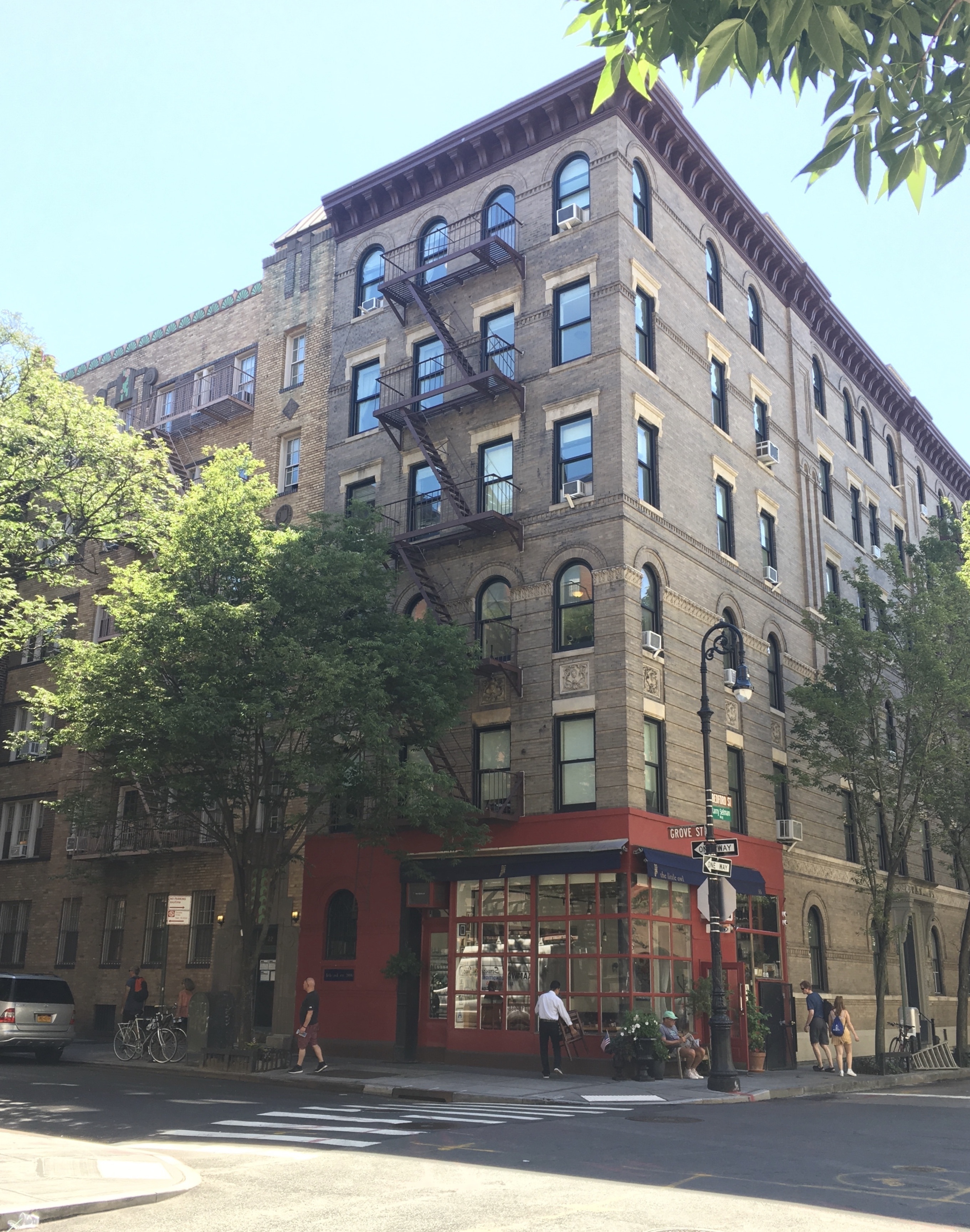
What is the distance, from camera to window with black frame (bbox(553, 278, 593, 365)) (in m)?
26.0

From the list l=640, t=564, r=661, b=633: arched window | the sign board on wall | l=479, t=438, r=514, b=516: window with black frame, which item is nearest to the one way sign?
l=640, t=564, r=661, b=633: arched window

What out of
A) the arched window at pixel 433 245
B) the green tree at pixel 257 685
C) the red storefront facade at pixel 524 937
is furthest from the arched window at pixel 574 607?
the arched window at pixel 433 245

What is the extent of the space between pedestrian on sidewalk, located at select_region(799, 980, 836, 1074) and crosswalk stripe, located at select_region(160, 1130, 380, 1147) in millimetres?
15631

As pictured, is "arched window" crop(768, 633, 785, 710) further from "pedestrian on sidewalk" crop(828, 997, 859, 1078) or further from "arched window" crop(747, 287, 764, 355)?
"arched window" crop(747, 287, 764, 355)

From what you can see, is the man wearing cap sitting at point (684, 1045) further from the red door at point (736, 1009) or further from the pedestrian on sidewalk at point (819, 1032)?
the pedestrian on sidewalk at point (819, 1032)

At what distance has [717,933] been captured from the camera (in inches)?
746

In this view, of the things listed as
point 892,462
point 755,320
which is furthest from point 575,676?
point 892,462

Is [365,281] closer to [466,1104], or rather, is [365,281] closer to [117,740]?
[117,740]

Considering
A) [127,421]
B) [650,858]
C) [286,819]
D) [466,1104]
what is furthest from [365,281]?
[466,1104]

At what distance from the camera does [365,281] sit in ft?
104

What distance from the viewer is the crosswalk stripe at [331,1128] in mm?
12477

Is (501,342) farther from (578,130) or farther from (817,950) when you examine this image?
(817,950)

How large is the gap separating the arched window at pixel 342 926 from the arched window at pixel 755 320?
62.5 ft

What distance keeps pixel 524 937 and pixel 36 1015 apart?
10.1 metres
